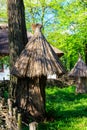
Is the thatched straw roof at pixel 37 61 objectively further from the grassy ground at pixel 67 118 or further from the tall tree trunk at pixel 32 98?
the grassy ground at pixel 67 118

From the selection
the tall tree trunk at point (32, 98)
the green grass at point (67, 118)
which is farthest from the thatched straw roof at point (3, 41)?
the tall tree trunk at point (32, 98)

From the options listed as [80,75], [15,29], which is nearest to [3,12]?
[80,75]

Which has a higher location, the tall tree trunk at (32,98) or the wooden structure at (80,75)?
the tall tree trunk at (32,98)

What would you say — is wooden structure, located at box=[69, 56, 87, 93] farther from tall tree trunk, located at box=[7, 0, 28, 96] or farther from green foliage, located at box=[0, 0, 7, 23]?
green foliage, located at box=[0, 0, 7, 23]

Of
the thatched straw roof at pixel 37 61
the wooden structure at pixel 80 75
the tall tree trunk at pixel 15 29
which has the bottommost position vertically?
the wooden structure at pixel 80 75

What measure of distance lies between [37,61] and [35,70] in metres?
0.30

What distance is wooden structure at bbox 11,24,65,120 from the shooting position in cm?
1234

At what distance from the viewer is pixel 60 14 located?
37156 millimetres

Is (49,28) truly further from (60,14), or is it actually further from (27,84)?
(27,84)

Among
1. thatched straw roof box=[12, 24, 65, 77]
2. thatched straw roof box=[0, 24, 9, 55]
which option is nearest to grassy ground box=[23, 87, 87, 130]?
thatched straw roof box=[12, 24, 65, 77]

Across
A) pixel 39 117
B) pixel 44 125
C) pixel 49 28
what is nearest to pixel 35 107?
pixel 39 117

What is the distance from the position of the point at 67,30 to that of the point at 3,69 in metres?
6.81

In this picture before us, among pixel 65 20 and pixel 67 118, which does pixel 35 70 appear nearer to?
pixel 67 118

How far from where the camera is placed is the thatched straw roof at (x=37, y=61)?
1229 cm
